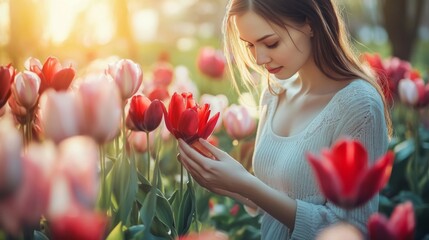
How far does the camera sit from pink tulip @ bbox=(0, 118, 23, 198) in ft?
2.56

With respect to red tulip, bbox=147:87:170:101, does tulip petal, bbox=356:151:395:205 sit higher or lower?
higher

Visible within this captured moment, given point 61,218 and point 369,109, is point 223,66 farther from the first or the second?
point 61,218

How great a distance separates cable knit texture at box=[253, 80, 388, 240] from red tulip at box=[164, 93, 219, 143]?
1.41 ft

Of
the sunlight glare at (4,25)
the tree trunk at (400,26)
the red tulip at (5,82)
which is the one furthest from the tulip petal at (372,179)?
the tree trunk at (400,26)

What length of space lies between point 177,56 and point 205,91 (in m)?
5.51

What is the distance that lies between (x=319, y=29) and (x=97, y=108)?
1.04 metres

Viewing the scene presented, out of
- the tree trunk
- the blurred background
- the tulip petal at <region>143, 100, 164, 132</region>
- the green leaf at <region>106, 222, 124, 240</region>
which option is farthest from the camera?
the tree trunk

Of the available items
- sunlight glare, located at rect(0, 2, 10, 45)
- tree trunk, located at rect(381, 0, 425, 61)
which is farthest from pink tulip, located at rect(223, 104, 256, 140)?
tree trunk, located at rect(381, 0, 425, 61)

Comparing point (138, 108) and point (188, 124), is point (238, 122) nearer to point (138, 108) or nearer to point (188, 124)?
point (138, 108)

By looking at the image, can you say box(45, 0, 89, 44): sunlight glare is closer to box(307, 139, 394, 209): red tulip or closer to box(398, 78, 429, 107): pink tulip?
box(398, 78, 429, 107): pink tulip

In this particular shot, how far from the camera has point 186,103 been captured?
154cm

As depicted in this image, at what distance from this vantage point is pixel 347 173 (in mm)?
933

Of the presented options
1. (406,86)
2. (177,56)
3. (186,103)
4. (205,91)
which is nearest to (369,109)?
(186,103)

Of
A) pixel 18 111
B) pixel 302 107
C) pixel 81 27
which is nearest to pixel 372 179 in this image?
pixel 18 111
